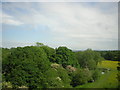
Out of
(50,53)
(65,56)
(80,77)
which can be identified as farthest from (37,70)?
(65,56)

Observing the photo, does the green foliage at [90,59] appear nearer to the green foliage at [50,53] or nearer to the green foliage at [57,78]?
the green foliage at [57,78]

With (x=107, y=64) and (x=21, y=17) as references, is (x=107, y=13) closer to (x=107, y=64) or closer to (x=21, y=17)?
(x=107, y=64)

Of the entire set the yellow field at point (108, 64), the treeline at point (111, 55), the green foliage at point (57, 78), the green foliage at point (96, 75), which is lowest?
the green foliage at point (57, 78)

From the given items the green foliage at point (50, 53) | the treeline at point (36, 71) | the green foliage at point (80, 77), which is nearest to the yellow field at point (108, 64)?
the treeline at point (36, 71)

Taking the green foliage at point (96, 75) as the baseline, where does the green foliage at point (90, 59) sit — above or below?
above

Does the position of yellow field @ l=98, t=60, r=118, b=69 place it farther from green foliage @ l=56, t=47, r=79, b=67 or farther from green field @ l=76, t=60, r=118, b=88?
green foliage @ l=56, t=47, r=79, b=67

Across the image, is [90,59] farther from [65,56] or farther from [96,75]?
[65,56]

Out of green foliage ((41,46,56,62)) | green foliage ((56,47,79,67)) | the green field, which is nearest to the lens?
the green field

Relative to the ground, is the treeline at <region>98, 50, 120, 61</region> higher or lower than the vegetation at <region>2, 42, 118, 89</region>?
higher

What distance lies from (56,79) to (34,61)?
0.66 meters

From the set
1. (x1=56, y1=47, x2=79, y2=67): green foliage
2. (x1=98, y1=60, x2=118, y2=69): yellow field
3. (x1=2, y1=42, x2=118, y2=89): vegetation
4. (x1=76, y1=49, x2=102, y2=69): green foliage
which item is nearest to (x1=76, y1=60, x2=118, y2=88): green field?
(x1=98, y1=60, x2=118, y2=69): yellow field

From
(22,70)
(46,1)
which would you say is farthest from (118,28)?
(22,70)

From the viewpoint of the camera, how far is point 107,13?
2346 mm

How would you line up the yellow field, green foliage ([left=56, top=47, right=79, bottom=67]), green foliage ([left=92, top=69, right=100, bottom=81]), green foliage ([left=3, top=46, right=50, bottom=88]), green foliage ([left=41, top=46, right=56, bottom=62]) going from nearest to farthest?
1. the yellow field
2. green foliage ([left=92, top=69, right=100, bottom=81])
3. green foliage ([left=3, top=46, right=50, bottom=88])
4. green foliage ([left=56, top=47, right=79, bottom=67])
5. green foliage ([left=41, top=46, right=56, bottom=62])
